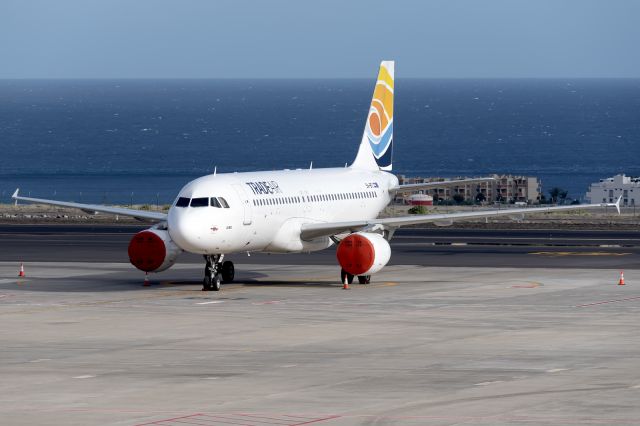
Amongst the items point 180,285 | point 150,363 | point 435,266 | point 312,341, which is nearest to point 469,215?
point 435,266

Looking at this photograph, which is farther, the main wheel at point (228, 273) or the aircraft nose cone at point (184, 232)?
the main wheel at point (228, 273)

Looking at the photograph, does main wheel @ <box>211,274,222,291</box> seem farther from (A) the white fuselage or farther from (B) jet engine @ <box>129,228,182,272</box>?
(B) jet engine @ <box>129,228,182,272</box>

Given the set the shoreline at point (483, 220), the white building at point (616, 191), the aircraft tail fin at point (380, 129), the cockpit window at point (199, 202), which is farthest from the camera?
the white building at point (616, 191)

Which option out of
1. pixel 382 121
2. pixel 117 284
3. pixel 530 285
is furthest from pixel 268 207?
pixel 382 121

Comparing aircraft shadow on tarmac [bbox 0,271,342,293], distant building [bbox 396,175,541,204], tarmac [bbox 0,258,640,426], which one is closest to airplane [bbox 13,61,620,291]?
aircraft shadow on tarmac [bbox 0,271,342,293]

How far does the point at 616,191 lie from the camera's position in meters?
151

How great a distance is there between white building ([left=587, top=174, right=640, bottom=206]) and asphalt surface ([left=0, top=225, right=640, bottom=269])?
213 ft

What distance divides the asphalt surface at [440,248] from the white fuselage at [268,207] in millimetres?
5586

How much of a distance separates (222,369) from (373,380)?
4048 mm

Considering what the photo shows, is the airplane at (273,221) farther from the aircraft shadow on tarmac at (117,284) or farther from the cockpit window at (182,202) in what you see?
the aircraft shadow on tarmac at (117,284)

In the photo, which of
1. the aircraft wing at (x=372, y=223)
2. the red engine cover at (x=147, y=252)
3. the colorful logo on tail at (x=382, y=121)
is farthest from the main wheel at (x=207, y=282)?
the colorful logo on tail at (x=382, y=121)

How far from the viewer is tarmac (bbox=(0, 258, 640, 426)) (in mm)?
27438

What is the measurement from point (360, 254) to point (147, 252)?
27.5 ft

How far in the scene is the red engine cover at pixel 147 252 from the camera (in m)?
53.8
